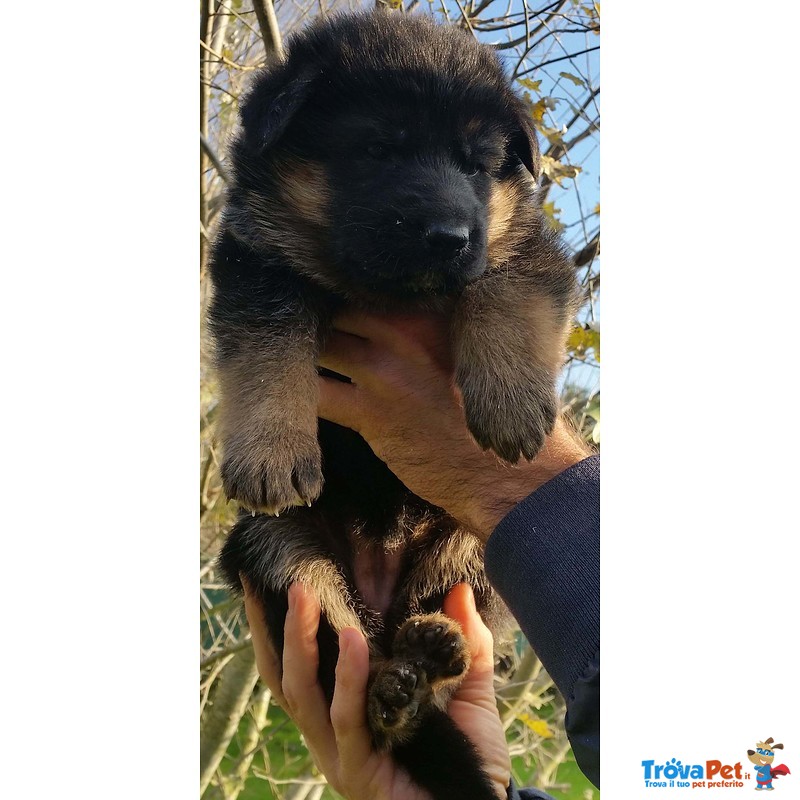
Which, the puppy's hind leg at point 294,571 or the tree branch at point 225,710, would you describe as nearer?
the puppy's hind leg at point 294,571

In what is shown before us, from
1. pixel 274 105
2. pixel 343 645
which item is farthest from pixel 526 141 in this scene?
pixel 343 645

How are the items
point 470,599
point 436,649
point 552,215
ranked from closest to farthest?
1. point 436,649
2. point 470,599
3. point 552,215

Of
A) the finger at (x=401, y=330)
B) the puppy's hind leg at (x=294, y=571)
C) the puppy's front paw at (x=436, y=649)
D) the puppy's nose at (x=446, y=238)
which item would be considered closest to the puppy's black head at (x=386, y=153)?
the puppy's nose at (x=446, y=238)

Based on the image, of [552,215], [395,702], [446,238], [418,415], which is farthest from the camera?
[552,215]

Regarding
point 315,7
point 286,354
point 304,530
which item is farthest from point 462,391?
point 315,7

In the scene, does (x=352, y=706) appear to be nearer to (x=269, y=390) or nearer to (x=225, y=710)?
(x=269, y=390)
